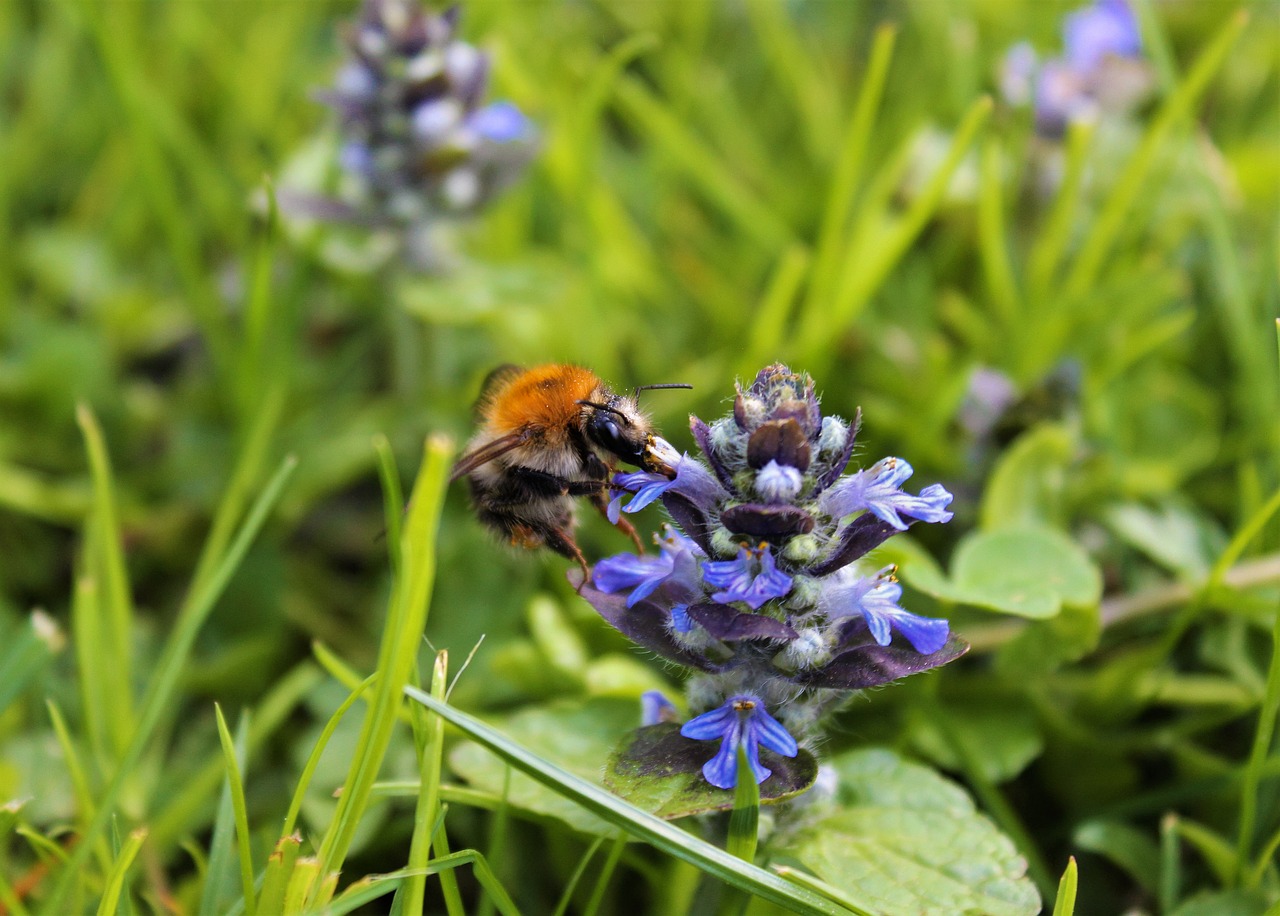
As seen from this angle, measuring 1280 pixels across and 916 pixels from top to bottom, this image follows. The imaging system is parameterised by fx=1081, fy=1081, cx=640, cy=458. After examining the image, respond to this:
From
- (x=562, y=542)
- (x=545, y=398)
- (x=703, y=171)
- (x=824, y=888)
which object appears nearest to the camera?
(x=824, y=888)

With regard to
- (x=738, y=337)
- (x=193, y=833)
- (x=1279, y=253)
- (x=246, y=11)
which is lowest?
(x=193, y=833)

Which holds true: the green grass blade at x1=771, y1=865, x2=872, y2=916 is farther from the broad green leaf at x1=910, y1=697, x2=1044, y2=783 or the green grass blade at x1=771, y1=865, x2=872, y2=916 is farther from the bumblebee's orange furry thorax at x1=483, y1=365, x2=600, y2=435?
the bumblebee's orange furry thorax at x1=483, y1=365, x2=600, y2=435

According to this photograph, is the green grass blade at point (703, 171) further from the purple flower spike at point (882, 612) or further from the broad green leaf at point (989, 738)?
the purple flower spike at point (882, 612)

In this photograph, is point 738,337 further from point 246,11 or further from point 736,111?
point 246,11

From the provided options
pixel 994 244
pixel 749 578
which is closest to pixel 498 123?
pixel 994 244

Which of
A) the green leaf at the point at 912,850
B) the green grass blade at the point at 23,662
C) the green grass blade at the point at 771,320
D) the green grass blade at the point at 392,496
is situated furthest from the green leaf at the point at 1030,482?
the green grass blade at the point at 23,662

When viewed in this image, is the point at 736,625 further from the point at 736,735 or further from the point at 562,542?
the point at 562,542

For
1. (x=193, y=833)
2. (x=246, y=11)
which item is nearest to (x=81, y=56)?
(x=246, y=11)
